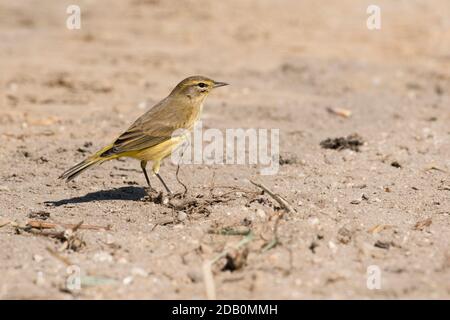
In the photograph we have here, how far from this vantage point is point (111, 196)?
7164mm

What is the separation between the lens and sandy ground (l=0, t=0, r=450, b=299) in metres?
5.35

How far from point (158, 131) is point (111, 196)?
840mm

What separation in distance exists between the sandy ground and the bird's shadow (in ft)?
0.07

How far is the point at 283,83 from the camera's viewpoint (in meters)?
12.1

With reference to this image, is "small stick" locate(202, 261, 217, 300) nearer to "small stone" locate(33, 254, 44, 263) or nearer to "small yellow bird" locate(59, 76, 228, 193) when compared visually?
"small stone" locate(33, 254, 44, 263)

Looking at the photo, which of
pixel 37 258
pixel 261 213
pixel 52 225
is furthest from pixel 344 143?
pixel 37 258

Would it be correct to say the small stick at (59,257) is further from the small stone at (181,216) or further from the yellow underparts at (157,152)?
the yellow underparts at (157,152)

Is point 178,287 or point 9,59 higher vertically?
point 9,59

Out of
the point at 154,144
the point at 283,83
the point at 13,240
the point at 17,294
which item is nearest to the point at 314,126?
the point at 283,83

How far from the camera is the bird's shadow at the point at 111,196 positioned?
23.0 feet

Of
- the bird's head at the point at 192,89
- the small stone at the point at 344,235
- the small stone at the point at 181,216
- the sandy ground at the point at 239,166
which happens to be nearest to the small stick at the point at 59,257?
the sandy ground at the point at 239,166

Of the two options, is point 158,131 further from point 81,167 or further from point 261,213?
point 261,213

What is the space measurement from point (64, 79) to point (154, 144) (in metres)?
5.03
